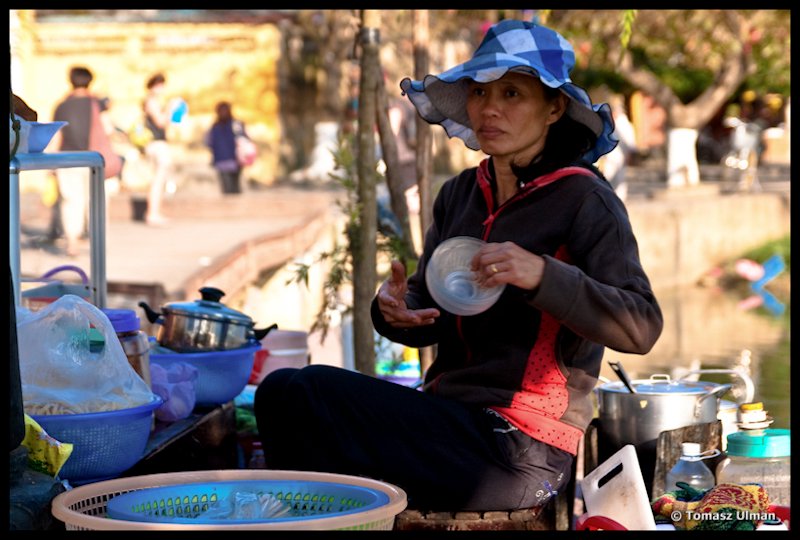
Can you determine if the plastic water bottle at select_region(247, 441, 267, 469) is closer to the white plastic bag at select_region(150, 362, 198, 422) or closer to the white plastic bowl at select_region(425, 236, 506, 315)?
the white plastic bag at select_region(150, 362, 198, 422)

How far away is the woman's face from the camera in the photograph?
3049 mm

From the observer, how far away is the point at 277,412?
309cm

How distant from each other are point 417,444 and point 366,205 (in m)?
1.90

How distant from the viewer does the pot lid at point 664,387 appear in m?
3.81

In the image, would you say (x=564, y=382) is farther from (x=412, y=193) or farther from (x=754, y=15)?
(x=754, y=15)

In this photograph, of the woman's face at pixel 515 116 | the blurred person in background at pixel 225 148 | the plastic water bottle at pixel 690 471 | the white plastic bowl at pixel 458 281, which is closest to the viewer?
the white plastic bowl at pixel 458 281

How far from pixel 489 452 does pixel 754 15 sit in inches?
902

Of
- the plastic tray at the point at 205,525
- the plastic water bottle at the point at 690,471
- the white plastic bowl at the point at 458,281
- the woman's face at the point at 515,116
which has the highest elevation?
the woman's face at the point at 515,116

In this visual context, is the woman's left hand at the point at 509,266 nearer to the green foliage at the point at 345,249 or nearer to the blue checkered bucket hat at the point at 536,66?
the blue checkered bucket hat at the point at 536,66

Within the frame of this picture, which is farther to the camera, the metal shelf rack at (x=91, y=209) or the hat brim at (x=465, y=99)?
the metal shelf rack at (x=91, y=209)

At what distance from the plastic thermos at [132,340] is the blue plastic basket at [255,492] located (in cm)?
72

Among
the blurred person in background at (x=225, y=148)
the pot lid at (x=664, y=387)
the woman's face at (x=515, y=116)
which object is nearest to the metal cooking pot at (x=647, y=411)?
the pot lid at (x=664, y=387)

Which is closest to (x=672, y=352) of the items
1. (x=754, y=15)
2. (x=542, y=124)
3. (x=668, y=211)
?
(x=668, y=211)

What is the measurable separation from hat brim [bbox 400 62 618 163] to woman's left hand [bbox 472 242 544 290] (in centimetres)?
50
